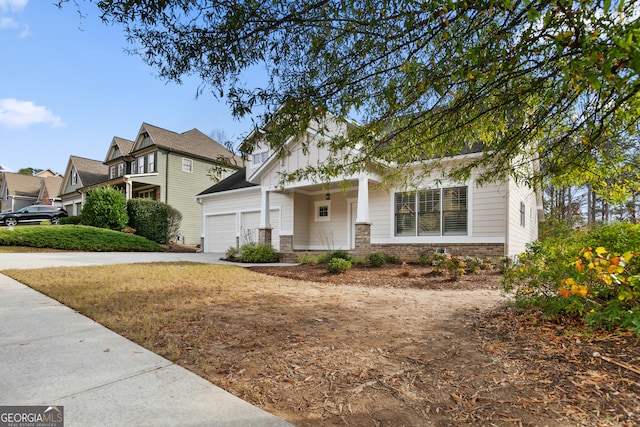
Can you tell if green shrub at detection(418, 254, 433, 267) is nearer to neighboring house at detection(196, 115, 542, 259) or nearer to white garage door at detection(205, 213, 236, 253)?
neighboring house at detection(196, 115, 542, 259)

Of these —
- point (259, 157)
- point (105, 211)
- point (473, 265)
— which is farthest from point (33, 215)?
point (473, 265)

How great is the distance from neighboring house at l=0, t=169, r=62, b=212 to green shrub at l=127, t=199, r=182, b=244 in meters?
23.8

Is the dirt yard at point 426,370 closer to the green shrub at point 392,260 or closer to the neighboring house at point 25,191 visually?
the green shrub at point 392,260

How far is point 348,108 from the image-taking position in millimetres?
3613

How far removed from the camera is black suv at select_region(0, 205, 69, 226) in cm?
2244

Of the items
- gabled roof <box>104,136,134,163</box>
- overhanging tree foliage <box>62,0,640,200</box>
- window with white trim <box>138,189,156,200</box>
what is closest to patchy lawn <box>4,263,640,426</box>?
overhanging tree foliage <box>62,0,640,200</box>

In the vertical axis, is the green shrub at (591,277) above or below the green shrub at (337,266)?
above

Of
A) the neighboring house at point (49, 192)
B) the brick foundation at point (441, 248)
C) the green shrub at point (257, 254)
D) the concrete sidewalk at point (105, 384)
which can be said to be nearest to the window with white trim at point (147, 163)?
the green shrub at point (257, 254)

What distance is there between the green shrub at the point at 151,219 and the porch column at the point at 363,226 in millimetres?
13545

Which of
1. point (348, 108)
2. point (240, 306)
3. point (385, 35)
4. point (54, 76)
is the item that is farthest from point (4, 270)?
point (385, 35)

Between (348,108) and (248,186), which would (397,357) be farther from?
(248,186)

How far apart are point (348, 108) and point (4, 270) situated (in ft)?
30.9

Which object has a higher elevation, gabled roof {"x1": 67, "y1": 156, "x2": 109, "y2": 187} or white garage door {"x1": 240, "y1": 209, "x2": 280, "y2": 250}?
gabled roof {"x1": 67, "y1": 156, "x2": 109, "y2": 187}

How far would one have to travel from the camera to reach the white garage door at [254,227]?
15.5 m
